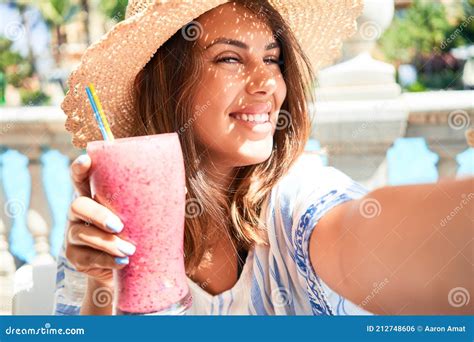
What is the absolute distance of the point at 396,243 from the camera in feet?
4.33

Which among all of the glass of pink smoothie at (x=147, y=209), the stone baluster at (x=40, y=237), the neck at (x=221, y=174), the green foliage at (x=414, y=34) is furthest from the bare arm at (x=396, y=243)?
the green foliage at (x=414, y=34)

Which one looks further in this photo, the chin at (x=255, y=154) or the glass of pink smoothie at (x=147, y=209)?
the chin at (x=255, y=154)

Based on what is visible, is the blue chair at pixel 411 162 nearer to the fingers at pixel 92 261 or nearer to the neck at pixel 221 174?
the neck at pixel 221 174

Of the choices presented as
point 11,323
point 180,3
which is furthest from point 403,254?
point 11,323

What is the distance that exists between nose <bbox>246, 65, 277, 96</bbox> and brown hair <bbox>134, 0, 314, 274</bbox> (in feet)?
0.31

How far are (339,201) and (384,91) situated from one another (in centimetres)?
112

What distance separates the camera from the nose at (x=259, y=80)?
179 centimetres

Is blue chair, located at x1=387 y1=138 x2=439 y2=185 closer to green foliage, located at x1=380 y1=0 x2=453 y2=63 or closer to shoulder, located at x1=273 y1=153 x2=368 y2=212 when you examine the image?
shoulder, located at x1=273 y1=153 x2=368 y2=212

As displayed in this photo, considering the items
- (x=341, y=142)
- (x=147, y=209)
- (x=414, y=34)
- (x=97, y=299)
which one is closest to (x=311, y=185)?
(x=147, y=209)

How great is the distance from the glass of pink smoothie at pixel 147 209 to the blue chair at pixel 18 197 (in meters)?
1.34

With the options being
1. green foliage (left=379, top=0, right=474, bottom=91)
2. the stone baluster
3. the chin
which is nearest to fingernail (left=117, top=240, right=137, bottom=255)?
the chin

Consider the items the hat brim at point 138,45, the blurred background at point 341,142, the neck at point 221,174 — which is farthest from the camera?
the blurred background at point 341,142

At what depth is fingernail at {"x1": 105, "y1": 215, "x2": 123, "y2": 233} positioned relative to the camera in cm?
144

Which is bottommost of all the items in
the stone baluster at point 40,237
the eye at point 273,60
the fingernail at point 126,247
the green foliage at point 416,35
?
the stone baluster at point 40,237
